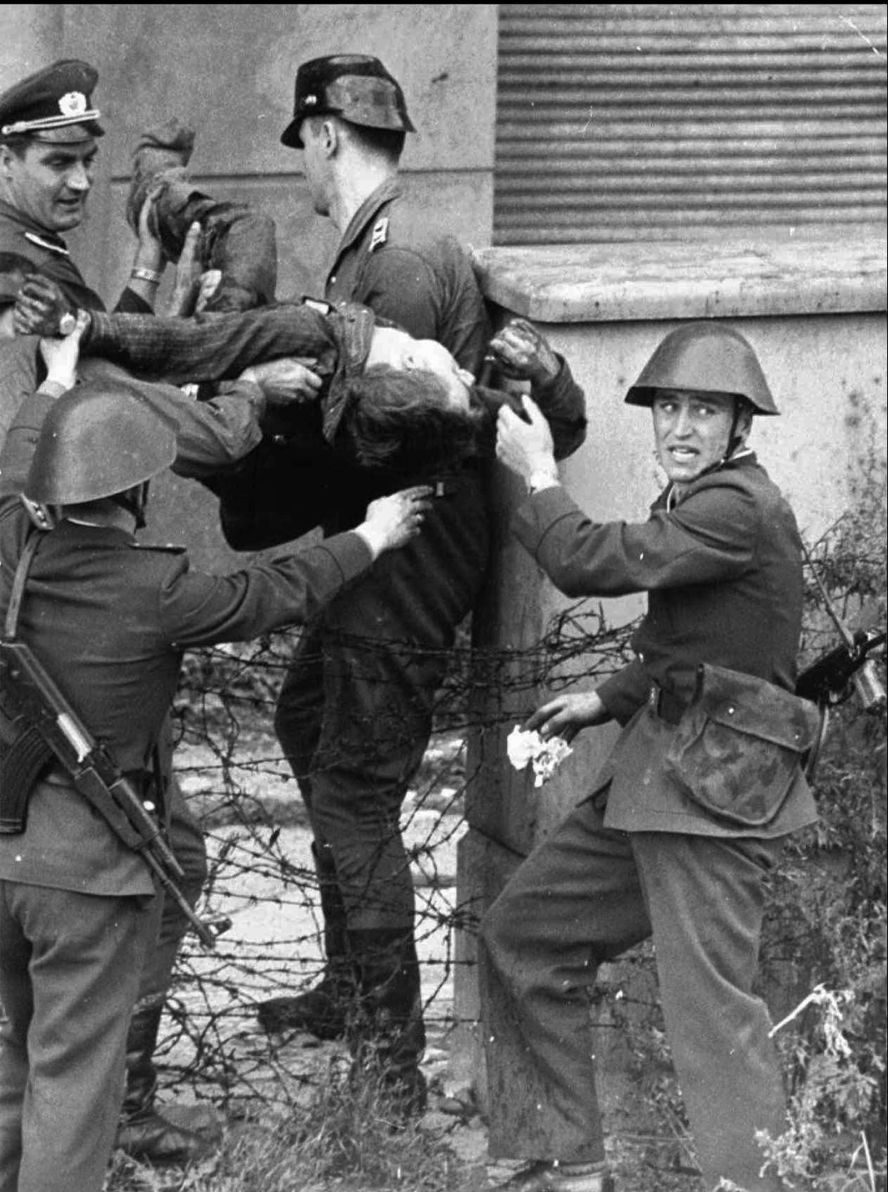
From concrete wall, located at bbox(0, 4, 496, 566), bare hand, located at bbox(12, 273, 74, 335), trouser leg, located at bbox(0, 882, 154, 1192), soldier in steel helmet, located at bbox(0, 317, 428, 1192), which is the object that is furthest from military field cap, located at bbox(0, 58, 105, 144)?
concrete wall, located at bbox(0, 4, 496, 566)

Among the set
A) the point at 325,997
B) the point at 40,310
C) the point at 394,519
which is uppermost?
the point at 40,310

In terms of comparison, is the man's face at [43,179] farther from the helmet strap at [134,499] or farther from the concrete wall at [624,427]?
the concrete wall at [624,427]

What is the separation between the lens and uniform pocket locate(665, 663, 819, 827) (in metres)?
5.08

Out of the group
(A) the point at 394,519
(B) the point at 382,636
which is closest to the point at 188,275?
(A) the point at 394,519

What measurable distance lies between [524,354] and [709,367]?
515mm

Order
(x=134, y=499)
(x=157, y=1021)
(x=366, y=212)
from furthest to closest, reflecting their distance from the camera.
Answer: (x=366, y=212), (x=157, y=1021), (x=134, y=499)

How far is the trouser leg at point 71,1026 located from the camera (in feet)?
16.0

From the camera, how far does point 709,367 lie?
5133 millimetres

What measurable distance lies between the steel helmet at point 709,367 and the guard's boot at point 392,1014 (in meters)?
1.64

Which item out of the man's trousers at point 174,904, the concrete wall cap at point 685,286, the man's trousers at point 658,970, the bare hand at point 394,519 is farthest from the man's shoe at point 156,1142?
the concrete wall cap at point 685,286

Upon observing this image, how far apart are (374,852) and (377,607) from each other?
616 mm

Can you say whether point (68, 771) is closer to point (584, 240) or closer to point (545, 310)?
point (545, 310)

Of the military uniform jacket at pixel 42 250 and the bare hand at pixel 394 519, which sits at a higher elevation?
the military uniform jacket at pixel 42 250

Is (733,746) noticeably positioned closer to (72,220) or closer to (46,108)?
(72,220)
